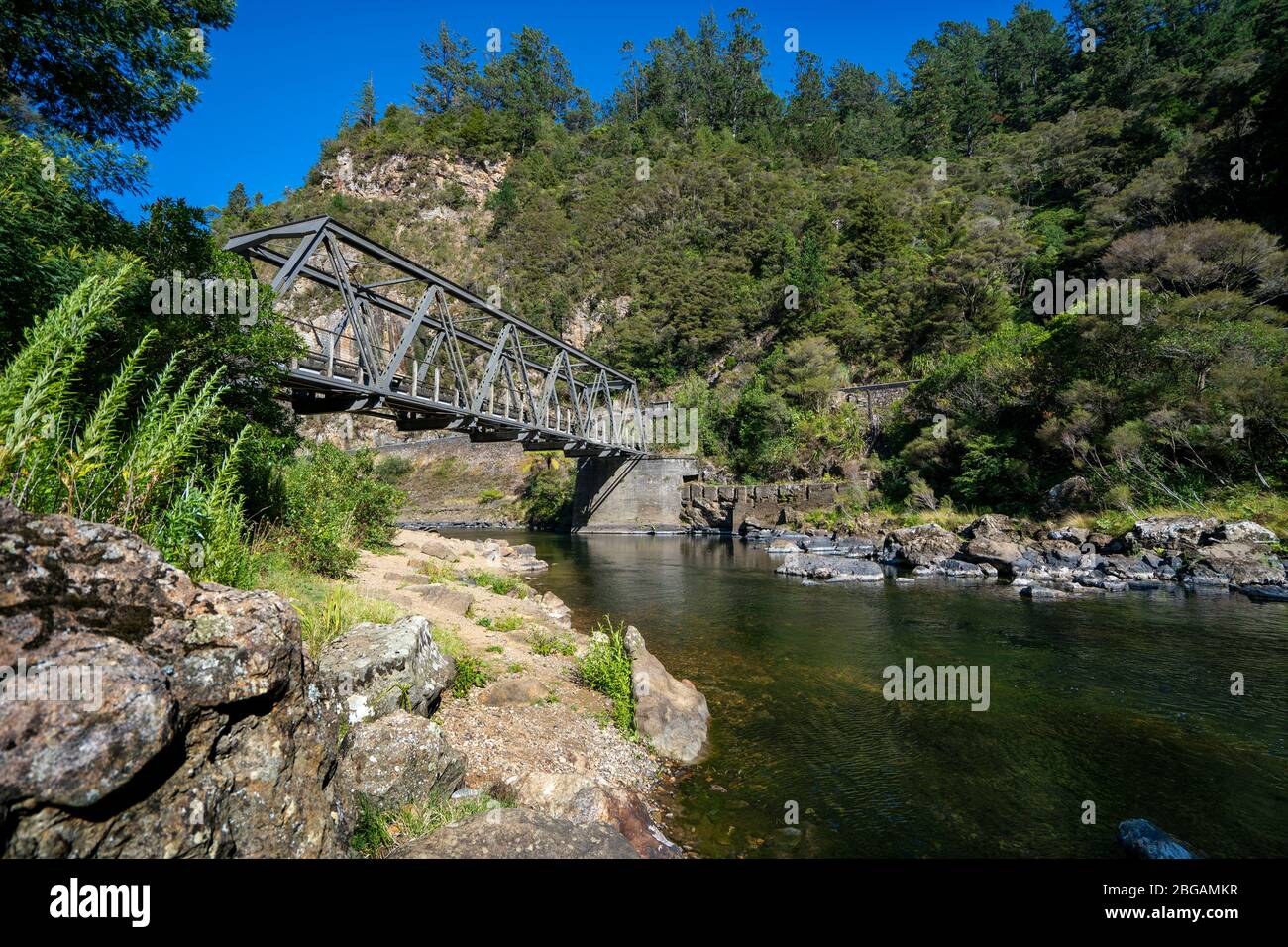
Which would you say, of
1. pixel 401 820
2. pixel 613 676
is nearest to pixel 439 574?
pixel 613 676

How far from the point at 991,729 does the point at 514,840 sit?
6019 mm

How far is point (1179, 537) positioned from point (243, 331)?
21.3 m

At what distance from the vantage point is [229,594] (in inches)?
97.5

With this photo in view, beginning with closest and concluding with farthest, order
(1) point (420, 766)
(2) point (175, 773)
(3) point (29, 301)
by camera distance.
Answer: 1. (2) point (175, 773)
2. (1) point (420, 766)
3. (3) point (29, 301)

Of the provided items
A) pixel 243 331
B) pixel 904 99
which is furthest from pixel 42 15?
pixel 904 99

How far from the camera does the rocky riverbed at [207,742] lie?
1.67 metres

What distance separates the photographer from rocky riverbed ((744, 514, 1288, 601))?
1299cm

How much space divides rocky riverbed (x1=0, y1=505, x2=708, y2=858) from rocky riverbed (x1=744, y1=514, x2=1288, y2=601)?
13.9m

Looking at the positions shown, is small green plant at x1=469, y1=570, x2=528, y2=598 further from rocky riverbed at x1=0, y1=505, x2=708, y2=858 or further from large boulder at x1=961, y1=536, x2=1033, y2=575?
large boulder at x1=961, y1=536, x2=1033, y2=575

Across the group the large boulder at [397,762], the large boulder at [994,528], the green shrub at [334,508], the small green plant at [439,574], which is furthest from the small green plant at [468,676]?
the large boulder at [994,528]

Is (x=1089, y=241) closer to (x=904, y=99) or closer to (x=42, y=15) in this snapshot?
(x=42, y=15)

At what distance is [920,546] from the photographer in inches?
719

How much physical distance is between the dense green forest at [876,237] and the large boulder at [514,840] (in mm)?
4889

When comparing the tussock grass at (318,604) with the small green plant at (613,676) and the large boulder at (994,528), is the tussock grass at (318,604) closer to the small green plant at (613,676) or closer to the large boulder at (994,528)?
the small green plant at (613,676)
